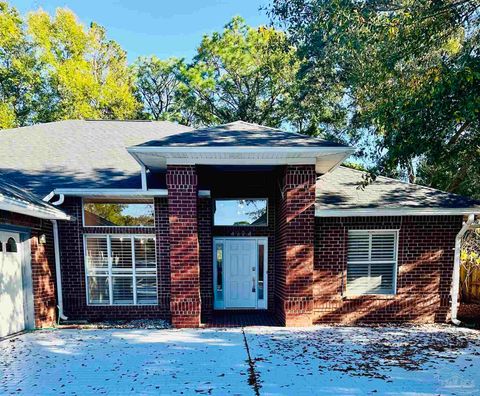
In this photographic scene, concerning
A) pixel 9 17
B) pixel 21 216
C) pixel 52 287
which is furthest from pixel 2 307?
pixel 9 17

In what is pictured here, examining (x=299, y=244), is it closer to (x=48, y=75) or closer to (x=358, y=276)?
(x=358, y=276)

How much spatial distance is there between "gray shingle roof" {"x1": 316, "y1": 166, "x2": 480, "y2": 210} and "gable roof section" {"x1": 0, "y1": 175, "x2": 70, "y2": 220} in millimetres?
5782

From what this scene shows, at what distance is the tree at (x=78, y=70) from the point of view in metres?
17.5

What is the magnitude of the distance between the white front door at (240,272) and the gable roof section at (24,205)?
12.8ft

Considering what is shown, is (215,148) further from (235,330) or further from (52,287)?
(52,287)

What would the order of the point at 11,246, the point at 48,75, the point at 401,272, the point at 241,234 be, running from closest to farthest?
the point at 11,246
the point at 401,272
the point at 241,234
the point at 48,75

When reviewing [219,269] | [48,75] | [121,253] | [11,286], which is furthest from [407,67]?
[48,75]

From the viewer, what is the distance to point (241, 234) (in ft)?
27.3

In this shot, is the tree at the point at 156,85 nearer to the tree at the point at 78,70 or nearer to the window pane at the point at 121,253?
the tree at the point at 78,70

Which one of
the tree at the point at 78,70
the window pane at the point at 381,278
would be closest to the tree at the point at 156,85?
the tree at the point at 78,70

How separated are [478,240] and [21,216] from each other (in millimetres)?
13017

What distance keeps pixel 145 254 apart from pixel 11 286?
107 inches

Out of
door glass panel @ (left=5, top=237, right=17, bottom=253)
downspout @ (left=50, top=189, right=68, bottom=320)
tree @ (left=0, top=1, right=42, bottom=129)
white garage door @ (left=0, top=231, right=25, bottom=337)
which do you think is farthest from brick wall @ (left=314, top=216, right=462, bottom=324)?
tree @ (left=0, top=1, right=42, bottom=129)

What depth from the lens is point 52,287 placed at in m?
7.20
